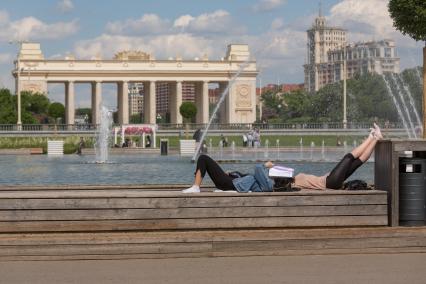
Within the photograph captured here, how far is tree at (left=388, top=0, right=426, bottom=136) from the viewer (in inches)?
749

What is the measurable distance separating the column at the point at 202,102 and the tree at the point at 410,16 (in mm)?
99665

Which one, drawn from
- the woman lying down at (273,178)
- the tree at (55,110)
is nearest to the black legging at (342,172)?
the woman lying down at (273,178)

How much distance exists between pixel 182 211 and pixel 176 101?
112 metres

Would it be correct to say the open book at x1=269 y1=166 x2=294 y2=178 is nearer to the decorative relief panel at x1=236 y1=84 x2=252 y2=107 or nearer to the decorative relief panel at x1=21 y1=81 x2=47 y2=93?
the decorative relief panel at x1=21 y1=81 x2=47 y2=93

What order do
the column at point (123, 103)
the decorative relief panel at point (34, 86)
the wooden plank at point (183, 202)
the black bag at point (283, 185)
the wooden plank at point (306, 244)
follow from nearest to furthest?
the wooden plank at point (306, 244)
the wooden plank at point (183, 202)
the black bag at point (283, 185)
the decorative relief panel at point (34, 86)
the column at point (123, 103)

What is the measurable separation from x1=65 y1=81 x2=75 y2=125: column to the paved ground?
357ft

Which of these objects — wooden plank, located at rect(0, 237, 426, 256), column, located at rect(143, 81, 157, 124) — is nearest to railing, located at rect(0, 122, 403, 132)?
column, located at rect(143, 81, 157, 124)

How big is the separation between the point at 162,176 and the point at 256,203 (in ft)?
62.7

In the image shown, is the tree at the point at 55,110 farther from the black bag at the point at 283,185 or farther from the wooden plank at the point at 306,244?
the wooden plank at the point at 306,244

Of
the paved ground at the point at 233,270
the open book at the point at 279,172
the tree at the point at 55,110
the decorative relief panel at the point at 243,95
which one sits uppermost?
Result: the decorative relief panel at the point at 243,95

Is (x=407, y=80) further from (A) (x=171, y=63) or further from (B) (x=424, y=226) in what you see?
(B) (x=424, y=226)

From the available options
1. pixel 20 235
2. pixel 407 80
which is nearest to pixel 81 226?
pixel 20 235

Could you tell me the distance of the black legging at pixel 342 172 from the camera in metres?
9.86

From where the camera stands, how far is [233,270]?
8.11 metres
